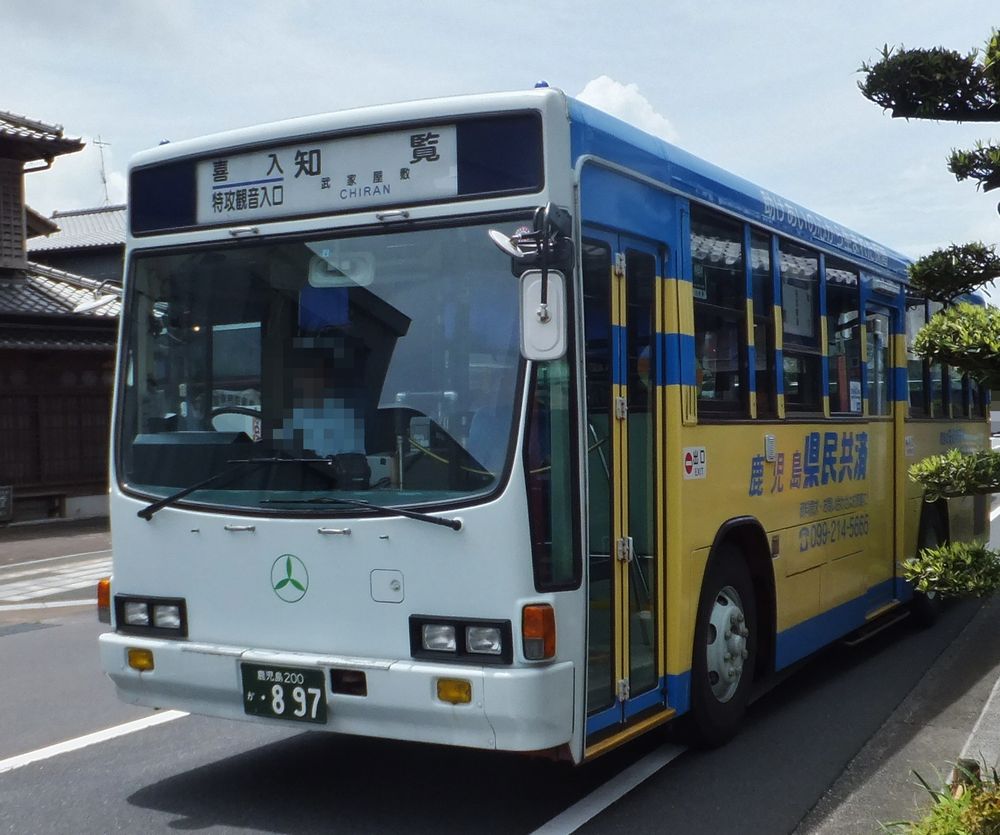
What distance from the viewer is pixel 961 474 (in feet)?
17.1

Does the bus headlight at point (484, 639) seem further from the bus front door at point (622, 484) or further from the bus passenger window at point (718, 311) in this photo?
the bus passenger window at point (718, 311)

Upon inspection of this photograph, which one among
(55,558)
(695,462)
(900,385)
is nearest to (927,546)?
(900,385)

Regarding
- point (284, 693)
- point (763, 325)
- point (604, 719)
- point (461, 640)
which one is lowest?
point (604, 719)

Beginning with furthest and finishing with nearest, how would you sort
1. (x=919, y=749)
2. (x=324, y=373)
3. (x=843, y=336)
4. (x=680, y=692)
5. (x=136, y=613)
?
(x=843, y=336), (x=919, y=749), (x=680, y=692), (x=136, y=613), (x=324, y=373)

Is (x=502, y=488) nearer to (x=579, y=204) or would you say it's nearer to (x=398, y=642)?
(x=398, y=642)

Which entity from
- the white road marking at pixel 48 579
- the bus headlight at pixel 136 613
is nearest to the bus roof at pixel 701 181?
the bus headlight at pixel 136 613

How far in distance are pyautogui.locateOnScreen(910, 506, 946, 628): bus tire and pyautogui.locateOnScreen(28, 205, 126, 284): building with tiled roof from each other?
87.9ft

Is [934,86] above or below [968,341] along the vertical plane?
above

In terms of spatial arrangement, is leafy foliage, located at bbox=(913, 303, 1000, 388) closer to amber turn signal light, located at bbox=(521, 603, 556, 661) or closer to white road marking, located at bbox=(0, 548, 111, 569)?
amber turn signal light, located at bbox=(521, 603, 556, 661)

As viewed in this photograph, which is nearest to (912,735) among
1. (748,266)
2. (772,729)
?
(772,729)

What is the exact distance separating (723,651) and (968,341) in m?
2.19

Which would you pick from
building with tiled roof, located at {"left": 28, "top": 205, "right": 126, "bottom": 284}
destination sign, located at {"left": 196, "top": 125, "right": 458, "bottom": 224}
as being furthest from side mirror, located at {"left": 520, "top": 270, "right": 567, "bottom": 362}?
building with tiled roof, located at {"left": 28, "top": 205, "right": 126, "bottom": 284}

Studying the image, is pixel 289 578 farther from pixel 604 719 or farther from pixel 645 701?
pixel 645 701

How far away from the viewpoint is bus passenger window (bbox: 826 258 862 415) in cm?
775
